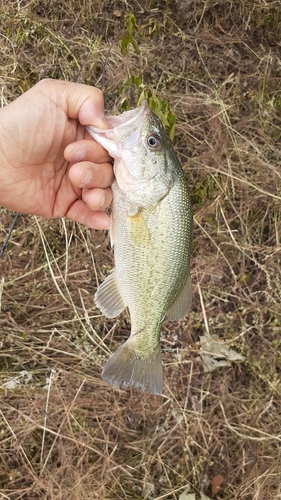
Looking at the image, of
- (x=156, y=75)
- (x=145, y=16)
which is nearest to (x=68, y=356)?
(x=156, y=75)

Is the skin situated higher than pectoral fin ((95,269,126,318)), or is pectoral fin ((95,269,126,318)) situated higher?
the skin

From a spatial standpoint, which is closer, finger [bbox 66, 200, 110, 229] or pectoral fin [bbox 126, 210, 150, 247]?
pectoral fin [bbox 126, 210, 150, 247]

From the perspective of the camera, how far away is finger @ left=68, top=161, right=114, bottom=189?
6.16 ft

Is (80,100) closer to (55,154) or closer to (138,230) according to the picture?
(55,154)

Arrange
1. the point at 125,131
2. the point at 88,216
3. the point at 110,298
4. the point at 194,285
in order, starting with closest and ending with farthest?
the point at 125,131, the point at 110,298, the point at 88,216, the point at 194,285

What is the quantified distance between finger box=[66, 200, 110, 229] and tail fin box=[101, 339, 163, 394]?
1.90 feet

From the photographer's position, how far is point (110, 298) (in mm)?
2096

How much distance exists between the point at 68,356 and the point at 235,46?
281 centimetres

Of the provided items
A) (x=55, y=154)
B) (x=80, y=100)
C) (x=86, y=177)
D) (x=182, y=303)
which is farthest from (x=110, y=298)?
(x=80, y=100)

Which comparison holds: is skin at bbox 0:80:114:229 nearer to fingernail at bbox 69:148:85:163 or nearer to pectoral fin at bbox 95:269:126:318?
fingernail at bbox 69:148:85:163

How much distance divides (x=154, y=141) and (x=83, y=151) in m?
0.29

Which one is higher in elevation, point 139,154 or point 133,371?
point 139,154

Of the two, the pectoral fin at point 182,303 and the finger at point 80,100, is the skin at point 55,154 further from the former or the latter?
the pectoral fin at point 182,303

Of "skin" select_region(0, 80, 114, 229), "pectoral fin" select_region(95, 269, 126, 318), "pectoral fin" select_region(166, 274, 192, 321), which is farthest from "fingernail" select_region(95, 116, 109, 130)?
"pectoral fin" select_region(166, 274, 192, 321)
